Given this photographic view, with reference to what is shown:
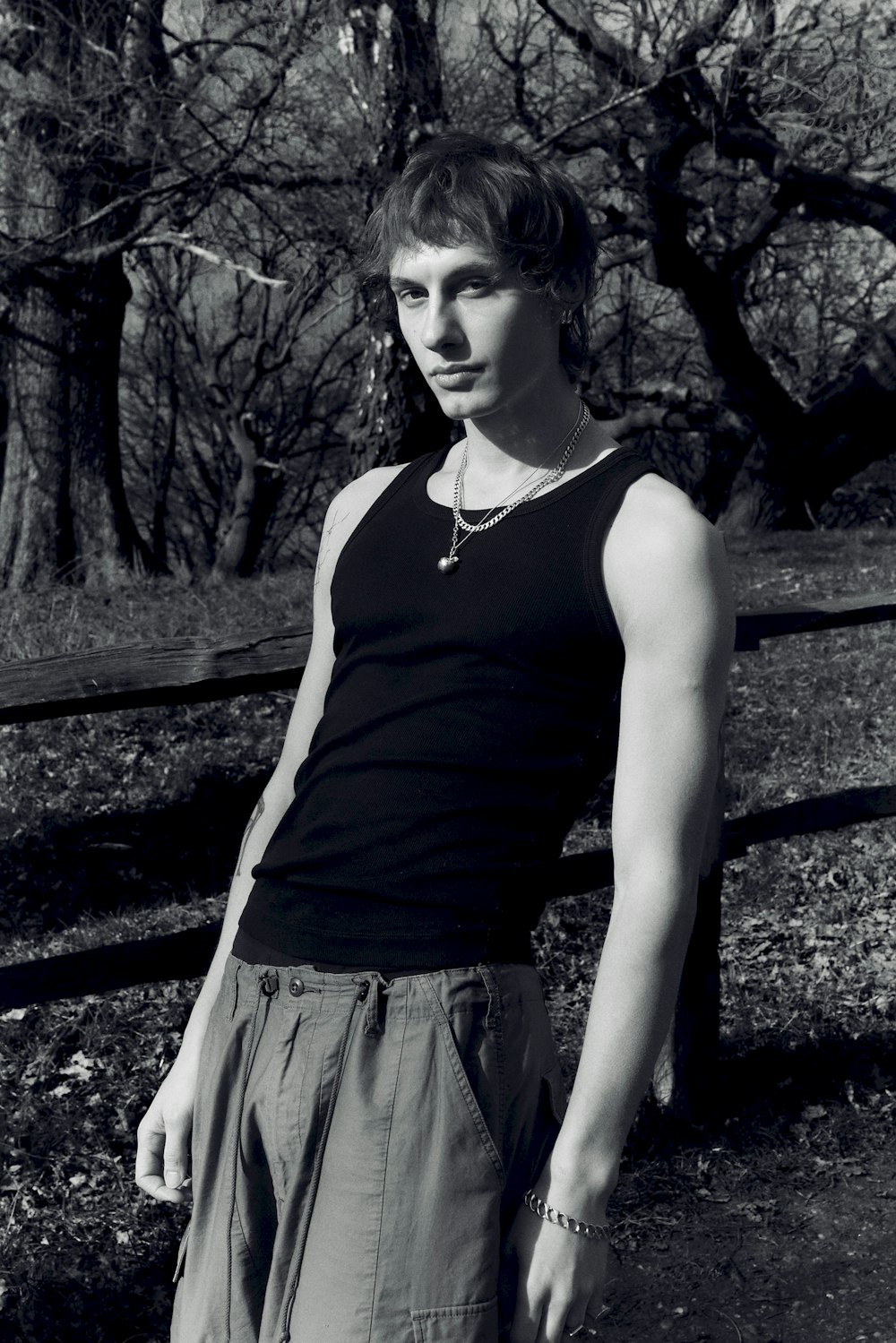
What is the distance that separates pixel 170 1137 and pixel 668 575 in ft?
3.40

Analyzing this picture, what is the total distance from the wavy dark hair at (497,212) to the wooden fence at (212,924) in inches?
79.8

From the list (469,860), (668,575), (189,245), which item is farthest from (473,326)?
(189,245)

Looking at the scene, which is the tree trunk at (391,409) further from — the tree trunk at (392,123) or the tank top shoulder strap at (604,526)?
the tank top shoulder strap at (604,526)

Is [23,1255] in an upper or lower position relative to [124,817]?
lower

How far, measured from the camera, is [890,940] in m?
5.41

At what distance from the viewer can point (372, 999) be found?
1.56m

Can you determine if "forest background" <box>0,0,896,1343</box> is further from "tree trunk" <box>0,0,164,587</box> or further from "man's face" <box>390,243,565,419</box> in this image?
"man's face" <box>390,243,565,419</box>

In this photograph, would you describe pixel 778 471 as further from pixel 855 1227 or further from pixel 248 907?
pixel 248 907

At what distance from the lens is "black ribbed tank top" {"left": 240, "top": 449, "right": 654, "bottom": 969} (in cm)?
159

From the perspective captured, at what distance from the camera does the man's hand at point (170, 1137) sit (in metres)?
1.82

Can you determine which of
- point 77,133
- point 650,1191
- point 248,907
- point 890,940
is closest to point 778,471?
point 77,133

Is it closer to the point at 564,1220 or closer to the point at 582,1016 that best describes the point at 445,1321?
the point at 564,1220

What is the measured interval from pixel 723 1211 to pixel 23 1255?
187cm

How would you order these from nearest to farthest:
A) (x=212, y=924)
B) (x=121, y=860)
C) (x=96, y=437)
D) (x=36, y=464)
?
(x=212, y=924) → (x=121, y=860) → (x=36, y=464) → (x=96, y=437)
